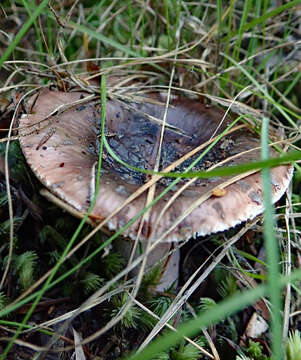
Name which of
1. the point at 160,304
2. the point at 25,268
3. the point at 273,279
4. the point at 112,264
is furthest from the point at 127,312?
the point at 273,279

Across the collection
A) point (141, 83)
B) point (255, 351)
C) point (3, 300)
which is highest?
point (141, 83)

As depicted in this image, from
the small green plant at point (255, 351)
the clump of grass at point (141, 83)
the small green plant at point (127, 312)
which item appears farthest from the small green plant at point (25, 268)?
the small green plant at point (255, 351)

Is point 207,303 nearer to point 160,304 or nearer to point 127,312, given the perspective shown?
point 160,304

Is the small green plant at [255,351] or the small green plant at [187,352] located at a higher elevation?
the small green plant at [187,352]

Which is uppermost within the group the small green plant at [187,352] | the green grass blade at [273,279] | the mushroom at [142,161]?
the green grass blade at [273,279]

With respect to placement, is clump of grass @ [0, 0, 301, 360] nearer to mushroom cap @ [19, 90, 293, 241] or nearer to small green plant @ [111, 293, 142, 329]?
small green plant @ [111, 293, 142, 329]

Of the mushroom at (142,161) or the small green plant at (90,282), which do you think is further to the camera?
the small green plant at (90,282)

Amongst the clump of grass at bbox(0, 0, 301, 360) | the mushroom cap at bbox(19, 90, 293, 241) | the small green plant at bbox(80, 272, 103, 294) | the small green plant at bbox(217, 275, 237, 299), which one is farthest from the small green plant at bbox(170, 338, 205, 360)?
the mushroom cap at bbox(19, 90, 293, 241)

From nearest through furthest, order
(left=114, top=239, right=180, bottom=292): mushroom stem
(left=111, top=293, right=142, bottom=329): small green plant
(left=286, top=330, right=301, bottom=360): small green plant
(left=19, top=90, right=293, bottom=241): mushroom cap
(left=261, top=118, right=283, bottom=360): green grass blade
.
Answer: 1. (left=261, top=118, right=283, bottom=360): green grass blade
2. (left=19, top=90, right=293, bottom=241): mushroom cap
3. (left=286, top=330, right=301, bottom=360): small green plant
4. (left=111, top=293, right=142, bottom=329): small green plant
5. (left=114, top=239, right=180, bottom=292): mushroom stem

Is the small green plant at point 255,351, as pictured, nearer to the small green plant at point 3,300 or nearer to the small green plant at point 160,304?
the small green plant at point 160,304
